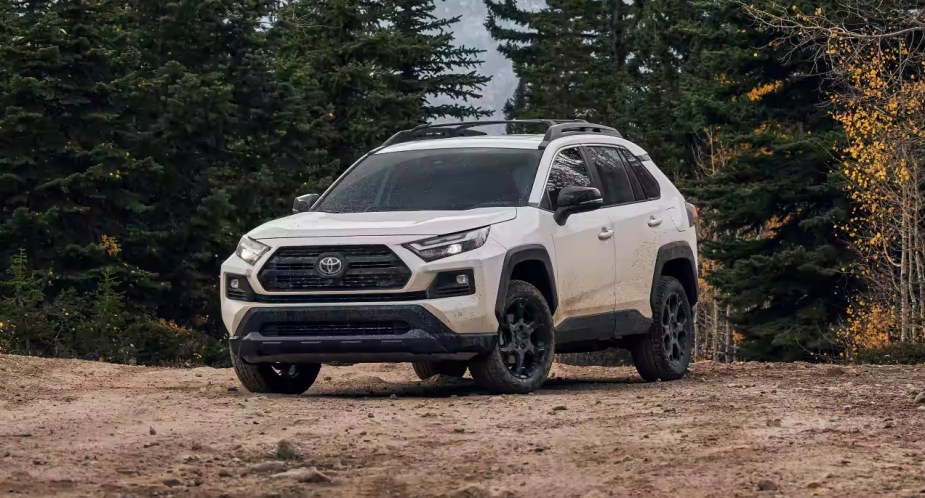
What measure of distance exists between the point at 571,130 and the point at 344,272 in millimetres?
3093

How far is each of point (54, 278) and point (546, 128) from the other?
18.8 m

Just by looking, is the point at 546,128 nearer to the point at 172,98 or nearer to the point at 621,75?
the point at 172,98

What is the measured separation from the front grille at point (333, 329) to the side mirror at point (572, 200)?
1727 millimetres

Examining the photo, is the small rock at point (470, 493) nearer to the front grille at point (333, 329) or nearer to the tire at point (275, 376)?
the front grille at point (333, 329)

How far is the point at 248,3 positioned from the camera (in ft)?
126

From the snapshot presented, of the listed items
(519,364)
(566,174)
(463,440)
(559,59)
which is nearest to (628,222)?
(566,174)

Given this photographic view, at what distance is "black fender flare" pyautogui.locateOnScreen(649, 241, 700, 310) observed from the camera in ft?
43.0

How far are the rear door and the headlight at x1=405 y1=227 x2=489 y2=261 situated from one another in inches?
75.8

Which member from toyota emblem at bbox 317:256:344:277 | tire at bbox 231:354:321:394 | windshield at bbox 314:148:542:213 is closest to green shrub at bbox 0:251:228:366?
tire at bbox 231:354:321:394

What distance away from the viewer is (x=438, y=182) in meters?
12.1

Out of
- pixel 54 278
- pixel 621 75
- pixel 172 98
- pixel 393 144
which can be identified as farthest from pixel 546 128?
pixel 621 75

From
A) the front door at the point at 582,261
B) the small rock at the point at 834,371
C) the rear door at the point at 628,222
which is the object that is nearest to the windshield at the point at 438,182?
the front door at the point at 582,261

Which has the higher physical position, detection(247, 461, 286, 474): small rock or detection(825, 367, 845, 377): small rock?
detection(247, 461, 286, 474): small rock

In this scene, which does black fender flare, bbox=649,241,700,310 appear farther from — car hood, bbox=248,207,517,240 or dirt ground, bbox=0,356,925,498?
car hood, bbox=248,207,517,240
